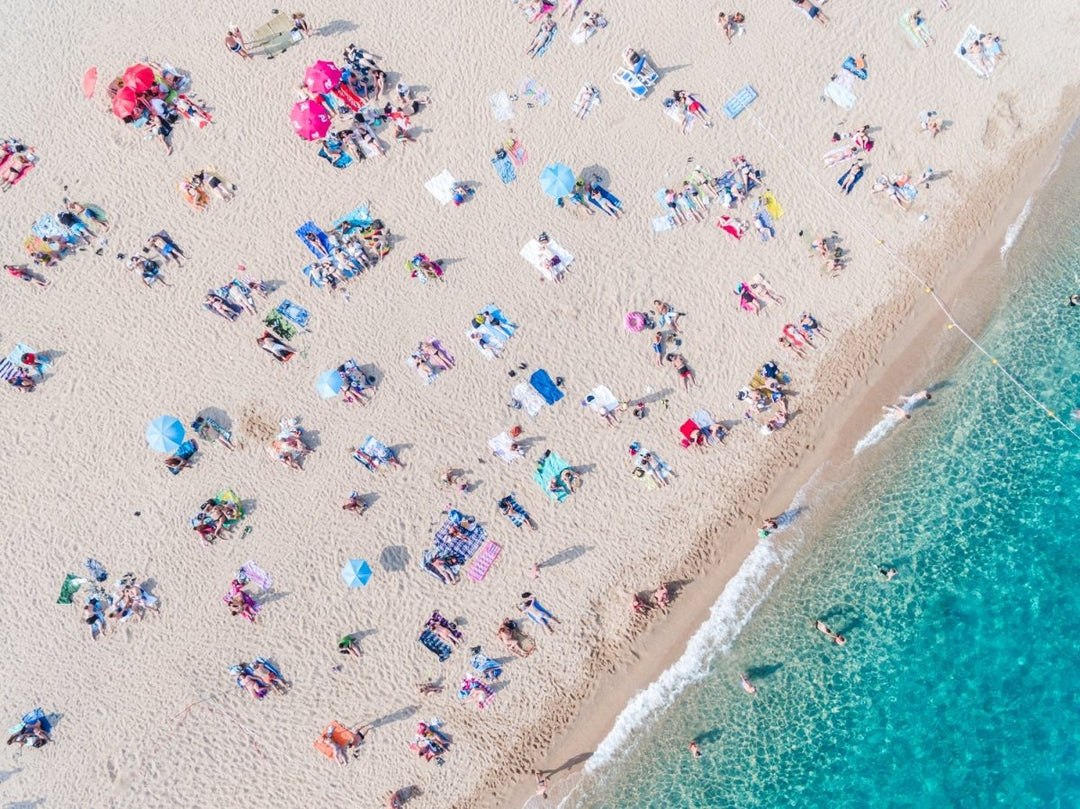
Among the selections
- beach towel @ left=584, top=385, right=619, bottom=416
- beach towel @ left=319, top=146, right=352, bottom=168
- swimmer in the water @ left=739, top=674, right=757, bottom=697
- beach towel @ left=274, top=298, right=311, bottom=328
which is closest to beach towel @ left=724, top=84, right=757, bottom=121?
beach towel @ left=584, top=385, right=619, bottom=416

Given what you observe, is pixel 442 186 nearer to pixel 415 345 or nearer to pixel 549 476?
pixel 415 345

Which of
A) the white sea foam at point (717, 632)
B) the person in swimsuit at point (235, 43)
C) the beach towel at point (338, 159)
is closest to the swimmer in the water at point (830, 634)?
the white sea foam at point (717, 632)

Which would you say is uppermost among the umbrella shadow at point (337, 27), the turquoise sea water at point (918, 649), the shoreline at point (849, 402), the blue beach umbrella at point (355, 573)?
the umbrella shadow at point (337, 27)

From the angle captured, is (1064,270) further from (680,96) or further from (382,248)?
(382,248)

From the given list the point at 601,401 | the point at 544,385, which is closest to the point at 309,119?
the point at 544,385

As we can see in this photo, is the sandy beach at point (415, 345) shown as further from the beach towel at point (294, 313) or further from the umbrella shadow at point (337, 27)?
the beach towel at point (294, 313)

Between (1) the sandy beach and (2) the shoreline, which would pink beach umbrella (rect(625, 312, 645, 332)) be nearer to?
(1) the sandy beach
